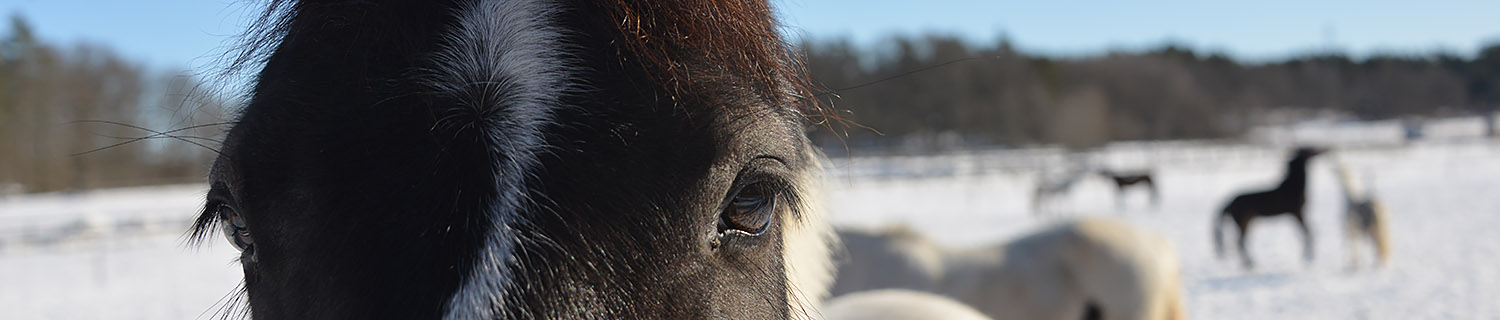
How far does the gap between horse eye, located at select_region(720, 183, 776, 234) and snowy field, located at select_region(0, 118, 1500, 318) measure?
0.68 m

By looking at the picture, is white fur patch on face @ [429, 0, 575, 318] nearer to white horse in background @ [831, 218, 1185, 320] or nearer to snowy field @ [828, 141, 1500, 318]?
snowy field @ [828, 141, 1500, 318]

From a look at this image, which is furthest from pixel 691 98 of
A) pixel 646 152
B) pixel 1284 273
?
pixel 1284 273

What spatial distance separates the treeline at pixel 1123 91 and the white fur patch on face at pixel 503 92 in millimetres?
37019

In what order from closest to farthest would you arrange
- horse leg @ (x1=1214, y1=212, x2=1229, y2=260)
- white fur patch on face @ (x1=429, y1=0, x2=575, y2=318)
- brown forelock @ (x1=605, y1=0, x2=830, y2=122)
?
white fur patch on face @ (x1=429, y1=0, x2=575, y2=318) → brown forelock @ (x1=605, y1=0, x2=830, y2=122) → horse leg @ (x1=1214, y1=212, x2=1229, y2=260)

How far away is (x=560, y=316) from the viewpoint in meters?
1.04

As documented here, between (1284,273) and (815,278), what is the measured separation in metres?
13.0

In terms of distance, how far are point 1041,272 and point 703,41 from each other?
5.91 metres

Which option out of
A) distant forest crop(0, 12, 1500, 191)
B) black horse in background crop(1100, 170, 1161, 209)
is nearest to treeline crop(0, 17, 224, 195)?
distant forest crop(0, 12, 1500, 191)

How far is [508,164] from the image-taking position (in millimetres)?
1087

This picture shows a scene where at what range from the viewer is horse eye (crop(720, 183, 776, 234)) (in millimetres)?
1286

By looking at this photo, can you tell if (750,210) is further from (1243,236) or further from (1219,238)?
(1219,238)

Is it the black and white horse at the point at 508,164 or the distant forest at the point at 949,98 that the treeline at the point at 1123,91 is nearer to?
the distant forest at the point at 949,98

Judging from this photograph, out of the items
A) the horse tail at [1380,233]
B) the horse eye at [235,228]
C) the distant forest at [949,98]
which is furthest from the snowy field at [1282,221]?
the distant forest at [949,98]

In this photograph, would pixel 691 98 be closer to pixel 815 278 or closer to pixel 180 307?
pixel 815 278
